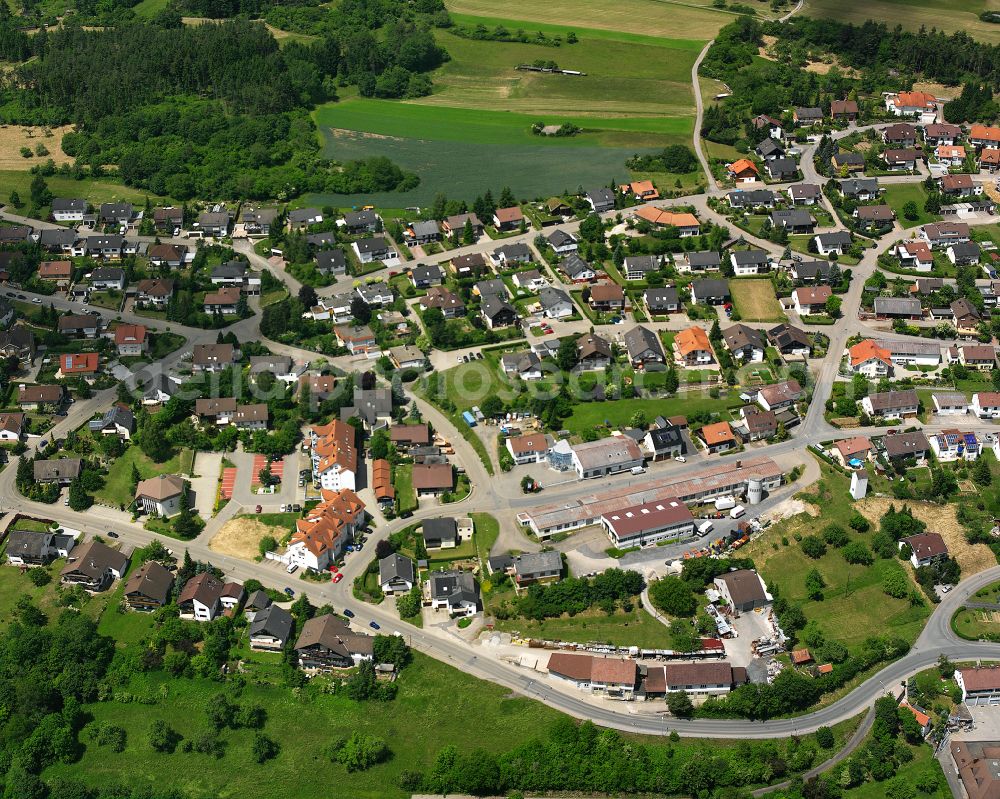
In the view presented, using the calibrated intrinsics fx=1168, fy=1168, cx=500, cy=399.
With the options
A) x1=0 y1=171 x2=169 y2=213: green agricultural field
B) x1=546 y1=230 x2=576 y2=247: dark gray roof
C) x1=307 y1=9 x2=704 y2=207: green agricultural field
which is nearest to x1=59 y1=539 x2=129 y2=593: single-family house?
x1=546 y1=230 x2=576 y2=247: dark gray roof

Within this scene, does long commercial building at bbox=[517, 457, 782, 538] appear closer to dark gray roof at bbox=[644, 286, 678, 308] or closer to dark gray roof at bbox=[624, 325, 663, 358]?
dark gray roof at bbox=[624, 325, 663, 358]

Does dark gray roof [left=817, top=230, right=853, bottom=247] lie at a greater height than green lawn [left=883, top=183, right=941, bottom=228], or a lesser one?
lesser

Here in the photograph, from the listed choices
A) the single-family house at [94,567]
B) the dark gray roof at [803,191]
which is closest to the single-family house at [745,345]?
the dark gray roof at [803,191]

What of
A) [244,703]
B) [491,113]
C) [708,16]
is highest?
[708,16]

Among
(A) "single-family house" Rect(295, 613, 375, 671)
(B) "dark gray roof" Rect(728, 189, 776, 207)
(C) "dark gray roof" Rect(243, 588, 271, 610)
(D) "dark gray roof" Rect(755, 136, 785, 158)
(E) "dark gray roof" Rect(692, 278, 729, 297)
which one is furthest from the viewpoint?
(D) "dark gray roof" Rect(755, 136, 785, 158)

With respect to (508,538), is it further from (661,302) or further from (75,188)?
(75,188)

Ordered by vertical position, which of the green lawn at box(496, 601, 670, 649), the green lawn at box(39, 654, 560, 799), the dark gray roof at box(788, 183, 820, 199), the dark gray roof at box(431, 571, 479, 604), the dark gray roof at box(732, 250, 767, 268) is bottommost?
the green lawn at box(39, 654, 560, 799)

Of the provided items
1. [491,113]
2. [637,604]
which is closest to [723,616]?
[637,604]

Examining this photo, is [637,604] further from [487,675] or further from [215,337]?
[215,337]
